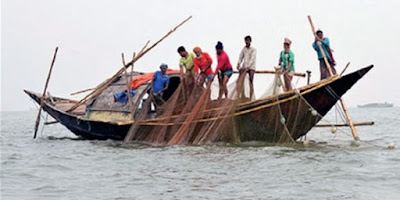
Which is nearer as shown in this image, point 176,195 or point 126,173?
point 176,195

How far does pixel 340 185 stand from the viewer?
30.6 ft

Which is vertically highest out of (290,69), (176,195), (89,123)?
(290,69)

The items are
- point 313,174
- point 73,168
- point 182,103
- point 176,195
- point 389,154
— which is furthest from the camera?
point 182,103

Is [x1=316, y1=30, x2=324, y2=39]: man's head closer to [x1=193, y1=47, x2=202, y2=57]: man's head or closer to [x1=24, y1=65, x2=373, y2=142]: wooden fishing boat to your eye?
[x1=24, y1=65, x2=373, y2=142]: wooden fishing boat

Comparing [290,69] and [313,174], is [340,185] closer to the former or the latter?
[313,174]

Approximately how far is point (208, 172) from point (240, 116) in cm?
347

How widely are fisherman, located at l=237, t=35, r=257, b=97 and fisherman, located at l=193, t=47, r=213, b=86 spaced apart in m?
0.94

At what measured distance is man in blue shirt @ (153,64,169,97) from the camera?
15.7m

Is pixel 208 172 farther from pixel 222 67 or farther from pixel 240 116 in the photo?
pixel 222 67

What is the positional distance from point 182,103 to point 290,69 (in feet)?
8.45

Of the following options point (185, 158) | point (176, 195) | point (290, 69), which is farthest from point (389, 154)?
point (176, 195)

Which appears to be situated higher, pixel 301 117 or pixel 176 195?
pixel 301 117

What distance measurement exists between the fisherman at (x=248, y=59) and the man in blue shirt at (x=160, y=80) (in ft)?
7.22

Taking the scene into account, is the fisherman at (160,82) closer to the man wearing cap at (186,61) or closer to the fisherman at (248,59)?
the man wearing cap at (186,61)
